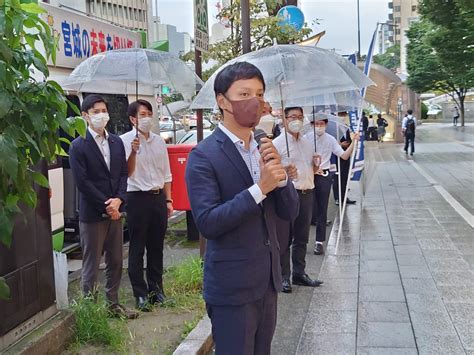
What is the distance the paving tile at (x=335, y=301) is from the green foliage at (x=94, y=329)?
1956 mm

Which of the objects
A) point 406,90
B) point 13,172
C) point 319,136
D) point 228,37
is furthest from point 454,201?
point 406,90

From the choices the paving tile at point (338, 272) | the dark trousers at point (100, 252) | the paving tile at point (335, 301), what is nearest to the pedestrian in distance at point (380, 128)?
the paving tile at point (338, 272)

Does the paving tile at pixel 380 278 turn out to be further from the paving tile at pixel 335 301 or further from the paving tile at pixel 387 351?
the paving tile at pixel 387 351

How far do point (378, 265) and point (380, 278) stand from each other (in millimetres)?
535

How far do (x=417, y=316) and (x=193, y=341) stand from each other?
2039 mm

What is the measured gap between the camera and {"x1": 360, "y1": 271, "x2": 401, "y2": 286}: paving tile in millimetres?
5837

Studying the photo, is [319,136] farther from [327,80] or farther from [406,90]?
[406,90]

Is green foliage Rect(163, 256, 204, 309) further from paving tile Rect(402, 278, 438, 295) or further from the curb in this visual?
paving tile Rect(402, 278, 438, 295)

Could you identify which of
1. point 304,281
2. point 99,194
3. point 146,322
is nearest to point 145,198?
point 99,194

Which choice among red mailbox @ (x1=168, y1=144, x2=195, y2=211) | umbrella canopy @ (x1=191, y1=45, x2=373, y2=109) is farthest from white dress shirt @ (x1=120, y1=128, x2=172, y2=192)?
red mailbox @ (x1=168, y1=144, x2=195, y2=211)

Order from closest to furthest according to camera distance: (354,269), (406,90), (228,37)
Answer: (354,269)
(228,37)
(406,90)

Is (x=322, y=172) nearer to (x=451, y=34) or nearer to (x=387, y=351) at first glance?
(x=387, y=351)

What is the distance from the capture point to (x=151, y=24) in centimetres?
5769

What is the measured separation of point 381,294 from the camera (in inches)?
217
